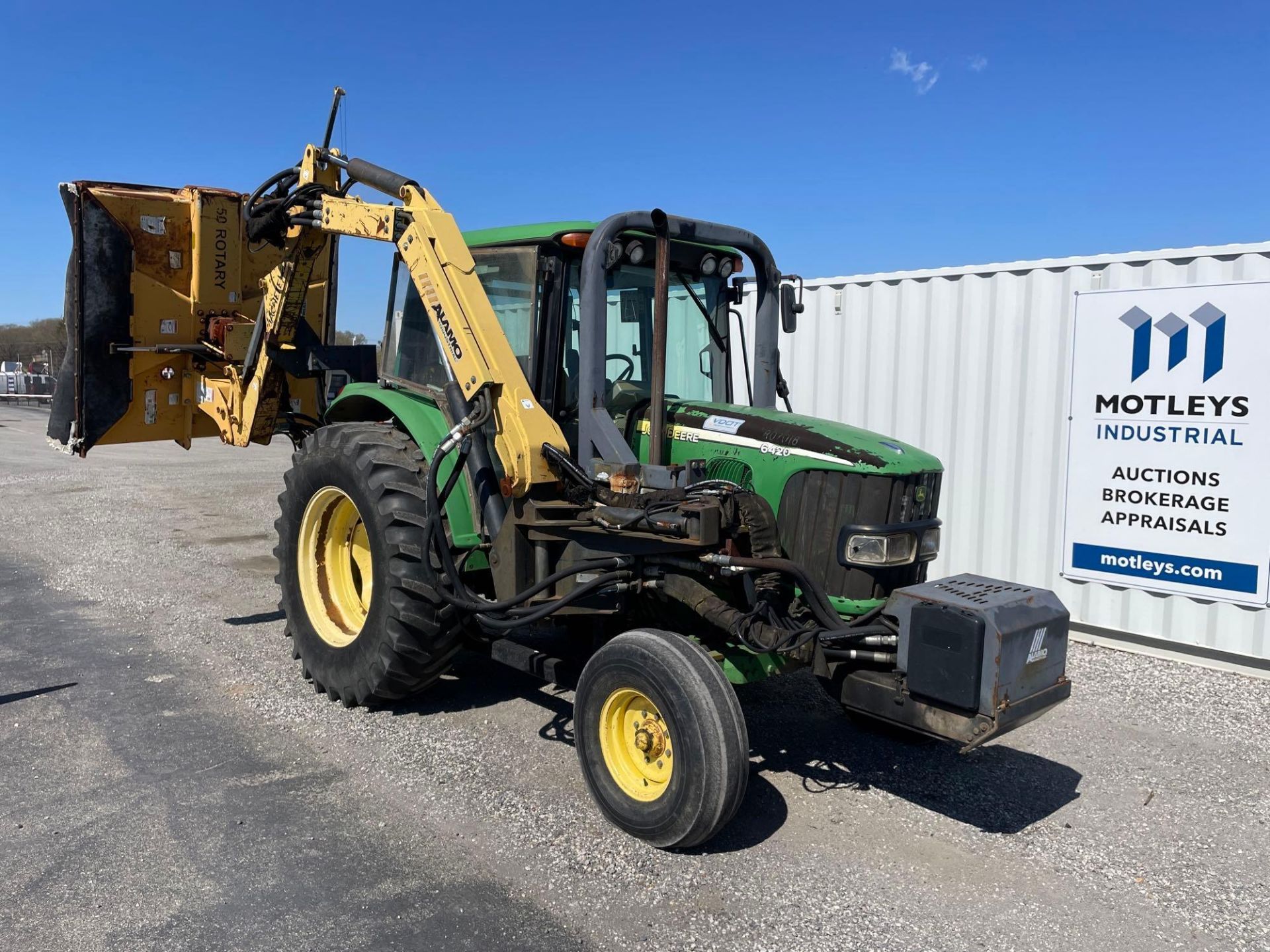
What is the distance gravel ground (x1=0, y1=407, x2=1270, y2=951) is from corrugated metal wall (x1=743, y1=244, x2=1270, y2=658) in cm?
57

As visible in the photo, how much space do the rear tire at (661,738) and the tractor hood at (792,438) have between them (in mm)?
988

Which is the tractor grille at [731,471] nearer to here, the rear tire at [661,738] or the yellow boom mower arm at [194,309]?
the rear tire at [661,738]

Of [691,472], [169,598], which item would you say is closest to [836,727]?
[691,472]

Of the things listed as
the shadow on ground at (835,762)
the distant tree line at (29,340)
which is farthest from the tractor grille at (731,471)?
the distant tree line at (29,340)

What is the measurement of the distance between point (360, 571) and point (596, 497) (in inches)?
82.2

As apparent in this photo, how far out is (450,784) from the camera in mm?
4383

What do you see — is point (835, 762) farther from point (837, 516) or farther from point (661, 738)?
point (837, 516)

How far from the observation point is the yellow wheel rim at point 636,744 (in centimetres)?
394

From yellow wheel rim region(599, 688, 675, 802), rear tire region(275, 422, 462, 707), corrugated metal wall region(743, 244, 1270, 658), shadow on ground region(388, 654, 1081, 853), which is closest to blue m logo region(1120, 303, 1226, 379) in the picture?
corrugated metal wall region(743, 244, 1270, 658)

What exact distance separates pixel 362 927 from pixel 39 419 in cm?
3100

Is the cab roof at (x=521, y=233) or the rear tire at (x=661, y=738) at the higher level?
the cab roof at (x=521, y=233)

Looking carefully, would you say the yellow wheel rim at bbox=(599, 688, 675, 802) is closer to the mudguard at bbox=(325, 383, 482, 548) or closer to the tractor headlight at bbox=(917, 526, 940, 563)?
the mudguard at bbox=(325, 383, 482, 548)

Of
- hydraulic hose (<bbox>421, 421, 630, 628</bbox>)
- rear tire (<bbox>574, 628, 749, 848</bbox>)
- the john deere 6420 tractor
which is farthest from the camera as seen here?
hydraulic hose (<bbox>421, 421, 630, 628</bbox>)

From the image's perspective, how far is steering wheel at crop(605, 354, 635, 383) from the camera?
482 cm
